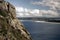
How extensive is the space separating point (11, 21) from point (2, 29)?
25.3ft

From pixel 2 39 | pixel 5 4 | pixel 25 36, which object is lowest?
pixel 25 36

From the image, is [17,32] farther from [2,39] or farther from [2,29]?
[2,39]

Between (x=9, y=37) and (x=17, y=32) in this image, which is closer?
(x=9, y=37)

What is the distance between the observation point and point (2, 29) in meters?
63.5

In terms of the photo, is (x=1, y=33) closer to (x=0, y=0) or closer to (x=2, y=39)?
(x=2, y=39)

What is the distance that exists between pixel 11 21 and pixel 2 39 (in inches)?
503

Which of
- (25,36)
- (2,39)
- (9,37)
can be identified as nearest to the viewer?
(2,39)

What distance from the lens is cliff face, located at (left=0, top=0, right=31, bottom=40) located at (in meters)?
63.2

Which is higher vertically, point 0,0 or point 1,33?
point 0,0

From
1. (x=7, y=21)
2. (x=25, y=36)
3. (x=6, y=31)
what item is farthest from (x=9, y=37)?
(x=25, y=36)

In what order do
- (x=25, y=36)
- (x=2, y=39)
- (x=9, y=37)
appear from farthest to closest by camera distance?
(x=25, y=36)
(x=9, y=37)
(x=2, y=39)

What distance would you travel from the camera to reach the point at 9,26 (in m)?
67.5

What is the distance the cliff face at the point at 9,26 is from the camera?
207 ft

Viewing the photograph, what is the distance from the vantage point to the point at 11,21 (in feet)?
232
